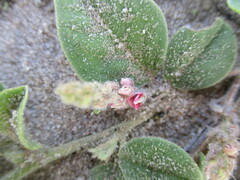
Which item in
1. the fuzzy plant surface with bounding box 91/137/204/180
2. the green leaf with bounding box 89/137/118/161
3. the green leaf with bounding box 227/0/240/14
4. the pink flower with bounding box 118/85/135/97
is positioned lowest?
the fuzzy plant surface with bounding box 91/137/204/180

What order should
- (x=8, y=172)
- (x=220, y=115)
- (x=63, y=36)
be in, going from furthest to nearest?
(x=220, y=115)
(x=8, y=172)
(x=63, y=36)

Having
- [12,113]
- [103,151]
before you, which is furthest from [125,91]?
[12,113]

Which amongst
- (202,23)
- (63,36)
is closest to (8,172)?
(63,36)

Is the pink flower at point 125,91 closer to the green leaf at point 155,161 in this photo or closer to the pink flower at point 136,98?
the pink flower at point 136,98

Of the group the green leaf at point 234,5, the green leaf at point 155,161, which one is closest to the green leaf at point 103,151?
the green leaf at point 155,161

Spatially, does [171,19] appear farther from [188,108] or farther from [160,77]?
[188,108]

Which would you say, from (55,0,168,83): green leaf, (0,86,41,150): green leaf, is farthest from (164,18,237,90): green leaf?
(0,86,41,150): green leaf

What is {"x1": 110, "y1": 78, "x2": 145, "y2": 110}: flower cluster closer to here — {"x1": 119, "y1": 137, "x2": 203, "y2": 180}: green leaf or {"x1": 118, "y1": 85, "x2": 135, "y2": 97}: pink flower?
{"x1": 118, "y1": 85, "x2": 135, "y2": 97}: pink flower

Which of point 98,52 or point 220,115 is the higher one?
point 98,52
